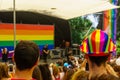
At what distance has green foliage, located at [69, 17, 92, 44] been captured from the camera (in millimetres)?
34312

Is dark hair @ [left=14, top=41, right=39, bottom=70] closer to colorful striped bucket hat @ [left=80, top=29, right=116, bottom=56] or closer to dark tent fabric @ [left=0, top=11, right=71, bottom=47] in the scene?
colorful striped bucket hat @ [left=80, top=29, right=116, bottom=56]

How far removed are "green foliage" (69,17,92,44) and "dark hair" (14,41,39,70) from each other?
31.1 meters

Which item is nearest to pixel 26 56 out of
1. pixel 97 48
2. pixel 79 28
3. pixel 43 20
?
pixel 97 48

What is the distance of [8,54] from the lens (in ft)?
76.2

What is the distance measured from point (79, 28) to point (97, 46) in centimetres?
3216

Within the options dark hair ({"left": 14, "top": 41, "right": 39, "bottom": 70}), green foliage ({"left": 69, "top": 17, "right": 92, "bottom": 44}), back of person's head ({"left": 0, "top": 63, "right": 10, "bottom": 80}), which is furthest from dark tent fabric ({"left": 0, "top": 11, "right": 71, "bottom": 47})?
dark hair ({"left": 14, "top": 41, "right": 39, "bottom": 70})

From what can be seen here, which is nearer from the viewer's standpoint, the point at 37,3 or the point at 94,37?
the point at 94,37

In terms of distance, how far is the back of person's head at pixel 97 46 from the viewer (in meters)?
2.87

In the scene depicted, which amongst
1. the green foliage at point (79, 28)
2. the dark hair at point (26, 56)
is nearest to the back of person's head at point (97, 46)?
the dark hair at point (26, 56)

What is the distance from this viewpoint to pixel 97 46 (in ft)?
9.45

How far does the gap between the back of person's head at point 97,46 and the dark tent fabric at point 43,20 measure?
2242cm

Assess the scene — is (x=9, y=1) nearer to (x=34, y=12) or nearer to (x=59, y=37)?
(x=34, y=12)

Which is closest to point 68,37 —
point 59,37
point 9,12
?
point 59,37

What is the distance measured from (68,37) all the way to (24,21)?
4.40 meters
